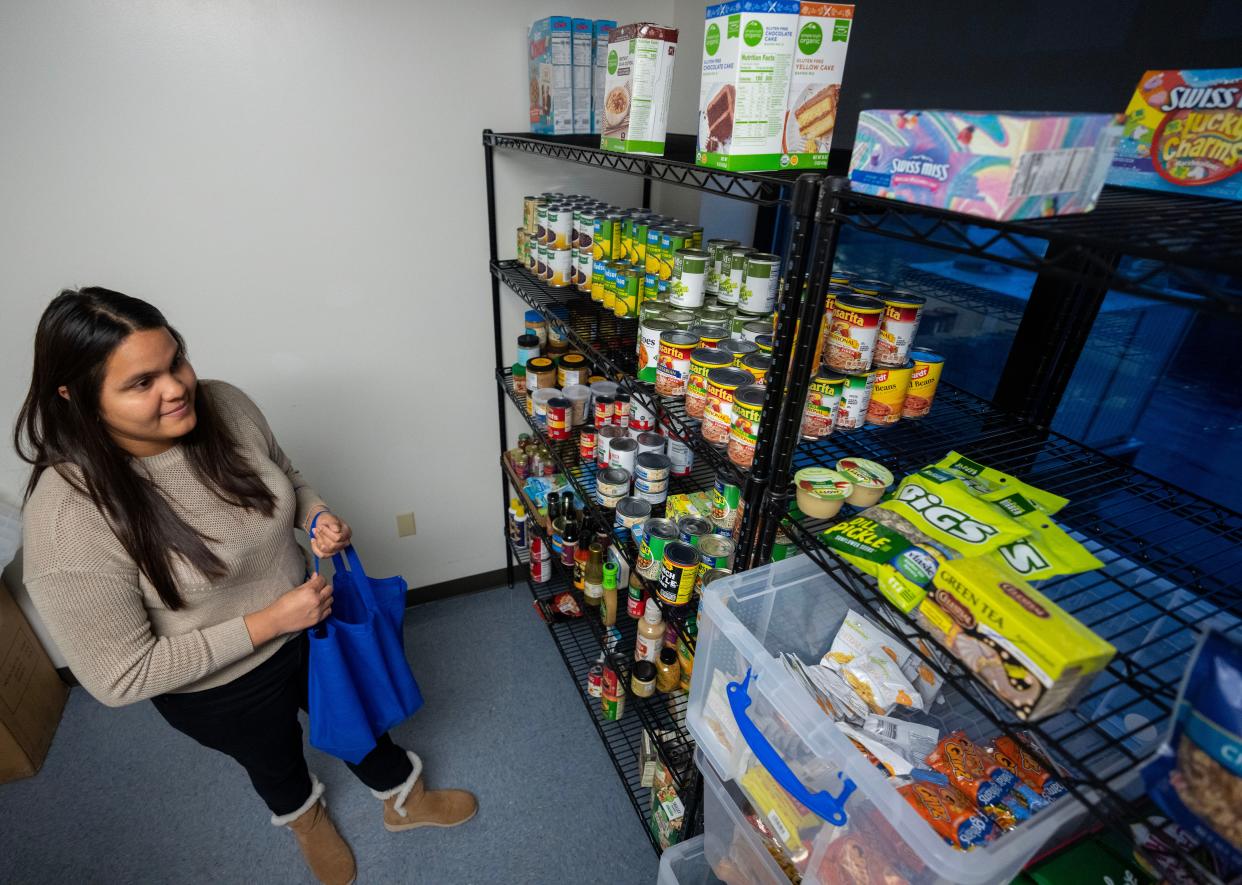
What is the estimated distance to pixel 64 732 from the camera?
203 centimetres

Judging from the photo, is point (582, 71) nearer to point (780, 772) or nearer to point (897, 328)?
point (897, 328)

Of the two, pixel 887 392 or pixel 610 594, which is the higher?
pixel 887 392

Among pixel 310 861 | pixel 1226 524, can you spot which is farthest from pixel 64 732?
pixel 1226 524

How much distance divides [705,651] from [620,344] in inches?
32.6

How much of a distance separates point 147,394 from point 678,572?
1063 millimetres

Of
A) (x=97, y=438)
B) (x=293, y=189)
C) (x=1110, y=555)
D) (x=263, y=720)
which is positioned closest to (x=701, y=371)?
(x=1110, y=555)

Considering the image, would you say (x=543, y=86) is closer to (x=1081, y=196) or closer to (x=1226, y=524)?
(x=1081, y=196)

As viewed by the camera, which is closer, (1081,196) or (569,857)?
(1081,196)

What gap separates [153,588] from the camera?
118 centimetres

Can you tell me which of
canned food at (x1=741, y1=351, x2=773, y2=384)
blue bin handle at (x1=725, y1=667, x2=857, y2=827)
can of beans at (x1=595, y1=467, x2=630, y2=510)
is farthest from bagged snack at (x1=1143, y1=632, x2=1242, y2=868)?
can of beans at (x1=595, y1=467, x2=630, y2=510)

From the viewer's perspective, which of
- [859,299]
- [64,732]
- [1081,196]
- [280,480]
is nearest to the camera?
[1081,196]

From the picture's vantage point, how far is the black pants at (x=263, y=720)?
4.36 ft

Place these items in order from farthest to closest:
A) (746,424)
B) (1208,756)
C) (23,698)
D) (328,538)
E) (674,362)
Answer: (23,698) < (328,538) < (674,362) < (746,424) < (1208,756)

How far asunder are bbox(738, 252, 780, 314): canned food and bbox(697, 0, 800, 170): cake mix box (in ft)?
1.16
